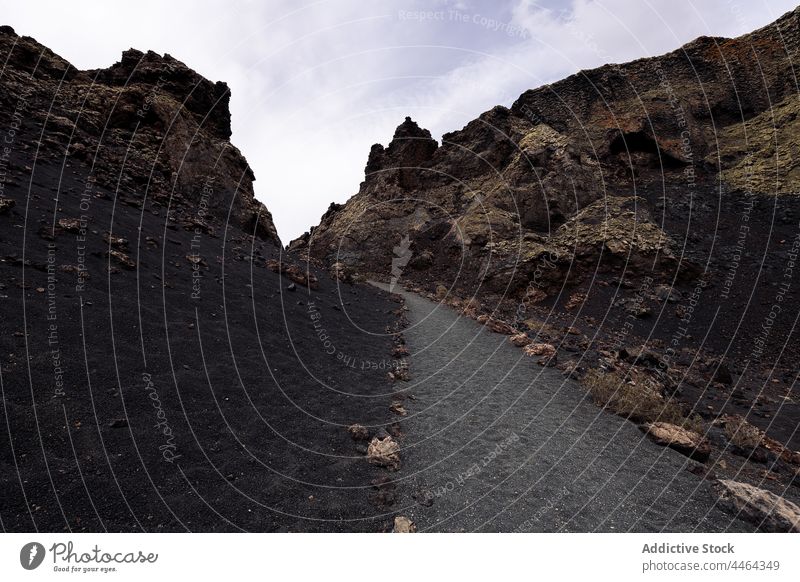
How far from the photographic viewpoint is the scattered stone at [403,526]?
16.7 ft

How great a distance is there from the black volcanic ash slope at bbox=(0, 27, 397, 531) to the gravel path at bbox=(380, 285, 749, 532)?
1.16 meters

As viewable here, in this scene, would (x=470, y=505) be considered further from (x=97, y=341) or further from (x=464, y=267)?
(x=464, y=267)

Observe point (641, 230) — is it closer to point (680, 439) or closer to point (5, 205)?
point (680, 439)

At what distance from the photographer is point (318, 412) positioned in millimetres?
8414

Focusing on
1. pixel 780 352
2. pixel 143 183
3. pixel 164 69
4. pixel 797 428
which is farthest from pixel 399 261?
pixel 797 428

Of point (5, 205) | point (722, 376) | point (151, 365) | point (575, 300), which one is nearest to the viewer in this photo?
point (151, 365)

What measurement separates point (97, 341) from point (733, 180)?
38.5m

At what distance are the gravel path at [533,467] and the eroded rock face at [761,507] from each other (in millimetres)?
255

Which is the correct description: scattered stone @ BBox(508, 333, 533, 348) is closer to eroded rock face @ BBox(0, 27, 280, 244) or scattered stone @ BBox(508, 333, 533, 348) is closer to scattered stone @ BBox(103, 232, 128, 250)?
scattered stone @ BBox(103, 232, 128, 250)

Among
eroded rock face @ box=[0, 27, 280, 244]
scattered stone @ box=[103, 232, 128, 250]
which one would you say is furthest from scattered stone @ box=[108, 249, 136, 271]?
eroded rock face @ box=[0, 27, 280, 244]

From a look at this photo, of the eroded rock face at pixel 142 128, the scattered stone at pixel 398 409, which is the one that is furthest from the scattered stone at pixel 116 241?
the scattered stone at pixel 398 409

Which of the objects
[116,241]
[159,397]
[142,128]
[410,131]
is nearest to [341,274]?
[116,241]

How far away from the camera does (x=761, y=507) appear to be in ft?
18.5

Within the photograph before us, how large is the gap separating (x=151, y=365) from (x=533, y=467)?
8.38m
